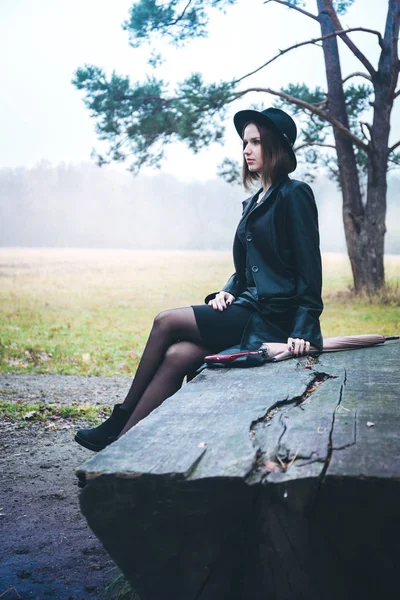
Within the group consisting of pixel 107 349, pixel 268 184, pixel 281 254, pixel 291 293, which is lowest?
pixel 107 349

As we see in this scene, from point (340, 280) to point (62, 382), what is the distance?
7.50 meters

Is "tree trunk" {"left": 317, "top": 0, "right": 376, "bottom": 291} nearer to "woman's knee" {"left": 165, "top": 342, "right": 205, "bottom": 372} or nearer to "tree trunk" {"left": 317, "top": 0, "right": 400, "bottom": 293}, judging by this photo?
"tree trunk" {"left": 317, "top": 0, "right": 400, "bottom": 293}

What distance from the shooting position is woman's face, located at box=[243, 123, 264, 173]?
2.67m

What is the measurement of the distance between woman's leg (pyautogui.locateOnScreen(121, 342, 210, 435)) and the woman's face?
2.79 ft

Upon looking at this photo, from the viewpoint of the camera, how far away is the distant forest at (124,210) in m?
10.2

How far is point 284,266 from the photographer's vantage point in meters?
2.64

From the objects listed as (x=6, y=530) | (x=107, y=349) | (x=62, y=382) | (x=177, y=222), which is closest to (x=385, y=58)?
(x=177, y=222)

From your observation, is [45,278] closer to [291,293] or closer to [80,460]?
[80,460]

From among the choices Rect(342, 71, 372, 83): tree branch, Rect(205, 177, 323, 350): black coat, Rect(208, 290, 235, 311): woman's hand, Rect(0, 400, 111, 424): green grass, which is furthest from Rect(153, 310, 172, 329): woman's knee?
Rect(342, 71, 372, 83): tree branch

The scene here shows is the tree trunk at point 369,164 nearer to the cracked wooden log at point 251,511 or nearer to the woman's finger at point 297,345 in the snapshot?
the woman's finger at point 297,345

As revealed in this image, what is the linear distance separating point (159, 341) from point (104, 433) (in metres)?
0.43

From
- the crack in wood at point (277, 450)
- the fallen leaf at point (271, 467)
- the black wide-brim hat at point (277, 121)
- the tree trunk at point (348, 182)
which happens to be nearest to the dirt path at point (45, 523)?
the crack in wood at point (277, 450)

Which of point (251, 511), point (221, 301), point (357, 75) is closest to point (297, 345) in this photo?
point (221, 301)

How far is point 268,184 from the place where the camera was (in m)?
2.75
